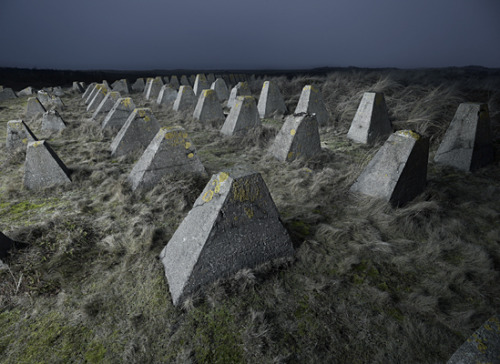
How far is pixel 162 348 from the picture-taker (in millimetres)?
1716

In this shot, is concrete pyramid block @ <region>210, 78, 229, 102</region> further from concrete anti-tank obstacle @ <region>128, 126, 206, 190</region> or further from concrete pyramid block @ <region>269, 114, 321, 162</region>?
concrete anti-tank obstacle @ <region>128, 126, 206, 190</region>

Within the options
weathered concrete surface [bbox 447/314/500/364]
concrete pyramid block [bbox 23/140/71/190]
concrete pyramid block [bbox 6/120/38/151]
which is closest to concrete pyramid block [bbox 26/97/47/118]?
concrete pyramid block [bbox 6/120/38/151]

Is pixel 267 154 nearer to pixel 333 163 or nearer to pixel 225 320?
pixel 333 163

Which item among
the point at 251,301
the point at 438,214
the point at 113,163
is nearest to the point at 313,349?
the point at 251,301

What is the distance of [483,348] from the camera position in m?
1.00

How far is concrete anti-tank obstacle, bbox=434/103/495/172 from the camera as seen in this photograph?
4.40 metres

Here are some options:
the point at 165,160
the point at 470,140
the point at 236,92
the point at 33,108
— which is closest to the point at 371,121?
the point at 470,140

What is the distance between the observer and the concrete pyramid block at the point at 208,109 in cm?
834

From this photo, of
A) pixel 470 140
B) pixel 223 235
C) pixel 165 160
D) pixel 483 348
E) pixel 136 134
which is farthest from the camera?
pixel 136 134

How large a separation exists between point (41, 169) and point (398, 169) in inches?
210

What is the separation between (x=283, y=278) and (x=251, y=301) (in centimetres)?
38

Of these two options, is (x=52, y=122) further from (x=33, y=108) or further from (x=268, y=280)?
(x=268, y=280)

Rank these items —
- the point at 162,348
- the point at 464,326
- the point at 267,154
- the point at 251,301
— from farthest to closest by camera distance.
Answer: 1. the point at 267,154
2. the point at 251,301
3. the point at 464,326
4. the point at 162,348

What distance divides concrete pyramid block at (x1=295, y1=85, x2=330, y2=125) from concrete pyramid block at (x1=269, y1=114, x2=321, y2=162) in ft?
9.40
